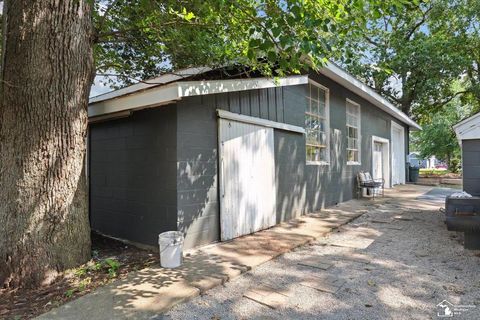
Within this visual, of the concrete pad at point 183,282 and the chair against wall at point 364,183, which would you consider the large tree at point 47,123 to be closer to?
the concrete pad at point 183,282

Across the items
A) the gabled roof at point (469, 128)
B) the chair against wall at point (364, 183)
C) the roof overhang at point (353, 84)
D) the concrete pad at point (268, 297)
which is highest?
the roof overhang at point (353, 84)

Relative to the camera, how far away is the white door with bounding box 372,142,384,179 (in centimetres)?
1267

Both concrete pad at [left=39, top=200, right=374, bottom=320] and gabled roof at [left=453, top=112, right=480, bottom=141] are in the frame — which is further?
gabled roof at [left=453, top=112, right=480, bottom=141]

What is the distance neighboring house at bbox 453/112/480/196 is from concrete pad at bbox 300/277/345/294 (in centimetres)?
358

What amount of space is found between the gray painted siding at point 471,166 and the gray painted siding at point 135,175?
16.5 ft

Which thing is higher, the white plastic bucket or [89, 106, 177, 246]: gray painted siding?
[89, 106, 177, 246]: gray painted siding

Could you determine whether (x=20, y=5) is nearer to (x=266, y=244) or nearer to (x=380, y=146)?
(x=266, y=244)

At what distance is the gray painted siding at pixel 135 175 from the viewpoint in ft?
14.9

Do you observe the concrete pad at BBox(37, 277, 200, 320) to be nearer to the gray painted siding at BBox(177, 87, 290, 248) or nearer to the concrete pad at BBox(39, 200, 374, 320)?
the concrete pad at BBox(39, 200, 374, 320)

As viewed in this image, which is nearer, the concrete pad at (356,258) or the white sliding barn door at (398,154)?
the concrete pad at (356,258)

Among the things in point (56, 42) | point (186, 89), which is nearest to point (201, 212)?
point (186, 89)

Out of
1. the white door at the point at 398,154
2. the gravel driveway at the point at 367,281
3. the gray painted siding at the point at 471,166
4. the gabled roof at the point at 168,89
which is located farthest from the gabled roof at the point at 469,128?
the white door at the point at 398,154

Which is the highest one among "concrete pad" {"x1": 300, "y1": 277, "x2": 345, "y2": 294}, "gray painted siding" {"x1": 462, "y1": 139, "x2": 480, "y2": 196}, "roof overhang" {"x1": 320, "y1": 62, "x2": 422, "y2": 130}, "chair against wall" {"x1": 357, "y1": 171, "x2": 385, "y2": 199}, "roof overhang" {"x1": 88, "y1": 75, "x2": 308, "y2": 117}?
"roof overhang" {"x1": 320, "y1": 62, "x2": 422, "y2": 130}

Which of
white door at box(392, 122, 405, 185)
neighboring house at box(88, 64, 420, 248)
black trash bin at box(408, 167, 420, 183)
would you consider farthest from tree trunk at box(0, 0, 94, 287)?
Answer: black trash bin at box(408, 167, 420, 183)
